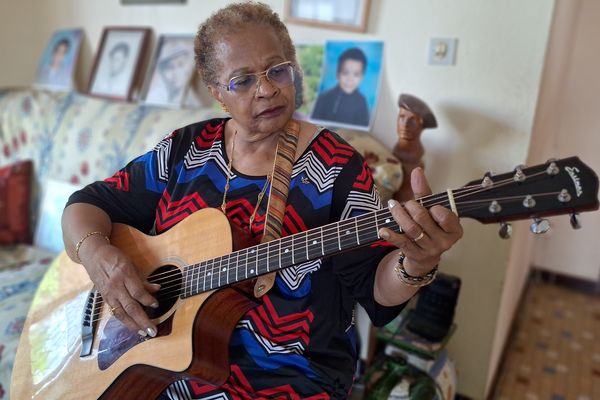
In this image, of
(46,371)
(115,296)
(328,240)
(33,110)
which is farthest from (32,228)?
(328,240)

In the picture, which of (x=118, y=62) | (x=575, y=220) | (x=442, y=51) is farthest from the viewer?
(x=118, y=62)

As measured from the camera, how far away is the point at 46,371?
103 centimetres

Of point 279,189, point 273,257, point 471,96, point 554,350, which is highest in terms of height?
point 471,96

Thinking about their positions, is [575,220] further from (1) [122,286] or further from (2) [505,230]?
(1) [122,286]

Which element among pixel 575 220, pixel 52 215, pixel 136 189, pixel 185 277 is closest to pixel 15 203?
pixel 52 215

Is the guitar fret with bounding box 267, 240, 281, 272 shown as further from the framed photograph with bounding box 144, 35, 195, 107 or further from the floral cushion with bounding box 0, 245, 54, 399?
the framed photograph with bounding box 144, 35, 195, 107

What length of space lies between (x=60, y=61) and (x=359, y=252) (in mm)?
2315

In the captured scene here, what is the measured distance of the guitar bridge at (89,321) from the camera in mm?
984

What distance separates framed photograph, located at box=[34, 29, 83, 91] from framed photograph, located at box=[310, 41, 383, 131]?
1556mm

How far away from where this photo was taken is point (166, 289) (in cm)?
95

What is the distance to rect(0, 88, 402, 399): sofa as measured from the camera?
176 centimetres

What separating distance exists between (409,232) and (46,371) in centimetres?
91

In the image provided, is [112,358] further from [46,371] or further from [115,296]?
[46,371]

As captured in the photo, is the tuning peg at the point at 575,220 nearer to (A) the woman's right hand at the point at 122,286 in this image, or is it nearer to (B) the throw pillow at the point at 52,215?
(A) the woman's right hand at the point at 122,286
